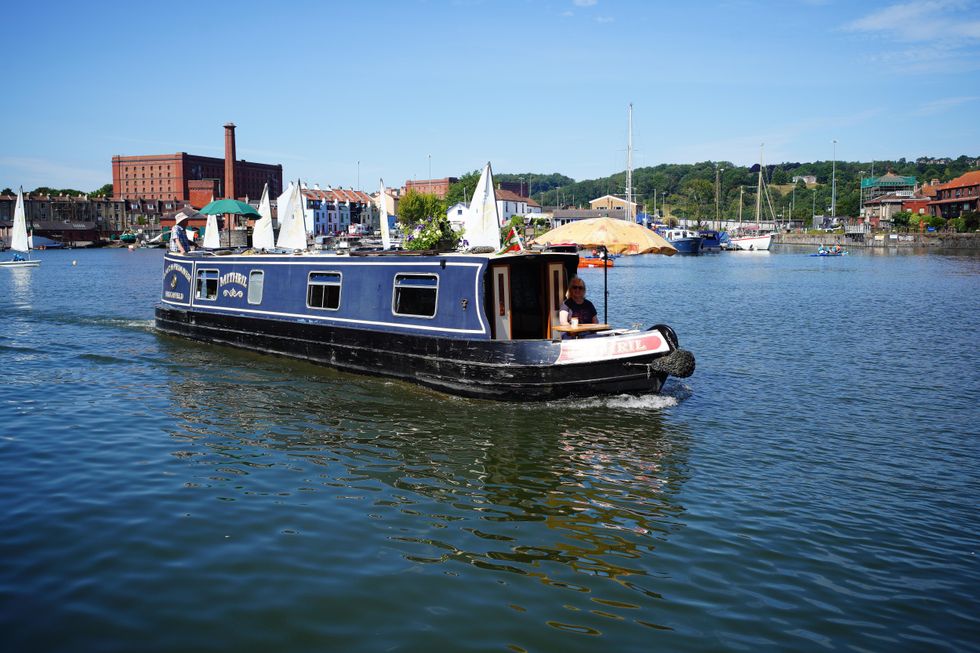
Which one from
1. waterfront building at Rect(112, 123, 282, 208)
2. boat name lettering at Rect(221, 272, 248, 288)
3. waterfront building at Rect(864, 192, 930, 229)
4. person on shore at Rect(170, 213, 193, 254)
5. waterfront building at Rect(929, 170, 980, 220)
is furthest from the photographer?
waterfront building at Rect(112, 123, 282, 208)

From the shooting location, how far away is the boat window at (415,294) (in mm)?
16656

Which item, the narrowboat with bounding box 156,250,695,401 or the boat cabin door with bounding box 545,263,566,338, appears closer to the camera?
the narrowboat with bounding box 156,250,695,401

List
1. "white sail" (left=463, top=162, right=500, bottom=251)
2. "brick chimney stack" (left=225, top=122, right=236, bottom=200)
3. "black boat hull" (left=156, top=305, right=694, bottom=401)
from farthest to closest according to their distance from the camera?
"brick chimney stack" (left=225, top=122, right=236, bottom=200) → "white sail" (left=463, top=162, right=500, bottom=251) → "black boat hull" (left=156, top=305, right=694, bottom=401)

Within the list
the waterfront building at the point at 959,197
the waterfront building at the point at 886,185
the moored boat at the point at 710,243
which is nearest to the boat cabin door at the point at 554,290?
the moored boat at the point at 710,243

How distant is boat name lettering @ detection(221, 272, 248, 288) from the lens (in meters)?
22.2

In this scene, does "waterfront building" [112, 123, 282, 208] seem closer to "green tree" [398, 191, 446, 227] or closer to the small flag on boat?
"green tree" [398, 191, 446, 227]

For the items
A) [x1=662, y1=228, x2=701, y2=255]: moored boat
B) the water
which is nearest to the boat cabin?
the water

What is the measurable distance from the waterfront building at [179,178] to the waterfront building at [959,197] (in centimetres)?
13240

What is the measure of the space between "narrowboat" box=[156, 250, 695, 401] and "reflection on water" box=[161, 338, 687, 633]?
1.87ft

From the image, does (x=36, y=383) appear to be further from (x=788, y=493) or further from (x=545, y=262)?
(x=788, y=493)

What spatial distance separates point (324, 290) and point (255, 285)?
3393mm

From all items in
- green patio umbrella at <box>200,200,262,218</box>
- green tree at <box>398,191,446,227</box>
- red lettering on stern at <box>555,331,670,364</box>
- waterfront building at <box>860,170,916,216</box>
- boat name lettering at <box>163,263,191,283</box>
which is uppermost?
waterfront building at <box>860,170,916,216</box>

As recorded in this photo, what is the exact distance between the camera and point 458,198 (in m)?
179

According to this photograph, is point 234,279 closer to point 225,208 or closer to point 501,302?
point 225,208
